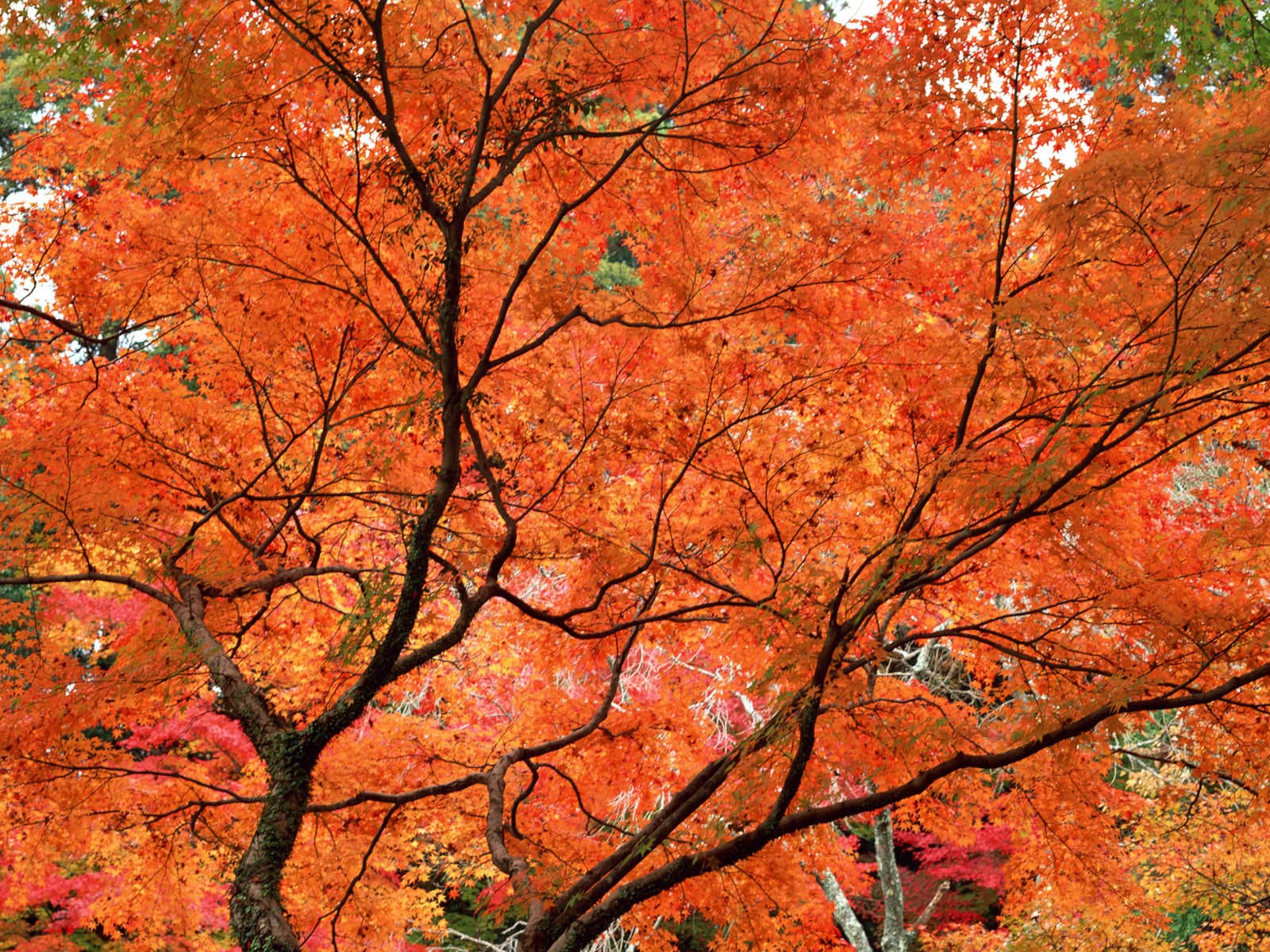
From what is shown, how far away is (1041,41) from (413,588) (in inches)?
157

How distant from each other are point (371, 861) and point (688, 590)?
3350 millimetres

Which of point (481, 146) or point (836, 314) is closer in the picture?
point (481, 146)

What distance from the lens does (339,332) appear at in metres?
5.42

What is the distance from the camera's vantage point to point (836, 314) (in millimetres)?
4840

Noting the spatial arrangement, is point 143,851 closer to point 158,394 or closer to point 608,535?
point 158,394

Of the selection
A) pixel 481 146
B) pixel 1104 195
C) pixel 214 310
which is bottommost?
pixel 1104 195

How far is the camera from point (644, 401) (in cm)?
508

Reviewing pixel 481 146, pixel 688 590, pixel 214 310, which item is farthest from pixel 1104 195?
pixel 214 310

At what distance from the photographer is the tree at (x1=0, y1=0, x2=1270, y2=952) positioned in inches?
143

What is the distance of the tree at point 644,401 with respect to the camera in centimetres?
364

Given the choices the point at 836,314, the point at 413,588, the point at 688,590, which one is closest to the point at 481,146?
the point at 413,588

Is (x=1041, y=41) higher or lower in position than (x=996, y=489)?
higher

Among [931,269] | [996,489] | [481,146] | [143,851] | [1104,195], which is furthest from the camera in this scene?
[143,851]

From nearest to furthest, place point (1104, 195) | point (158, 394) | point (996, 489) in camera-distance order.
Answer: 1. point (1104, 195)
2. point (996, 489)
3. point (158, 394)
